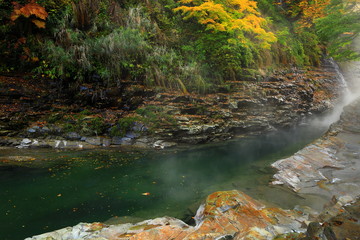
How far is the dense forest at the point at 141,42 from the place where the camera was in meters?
9.11

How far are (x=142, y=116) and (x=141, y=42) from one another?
12.7ft

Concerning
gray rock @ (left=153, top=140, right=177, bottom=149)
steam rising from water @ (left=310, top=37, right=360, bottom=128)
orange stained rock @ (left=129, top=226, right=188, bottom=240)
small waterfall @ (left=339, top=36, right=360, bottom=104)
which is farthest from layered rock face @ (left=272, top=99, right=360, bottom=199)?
small waterfall @ (left=339, top=36, right=360, bottom=104)

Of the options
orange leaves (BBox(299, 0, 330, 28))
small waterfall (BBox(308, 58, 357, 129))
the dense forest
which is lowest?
small waterfall (BBox(308, 58, 357, 129))

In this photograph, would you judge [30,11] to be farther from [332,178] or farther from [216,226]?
[332,178]

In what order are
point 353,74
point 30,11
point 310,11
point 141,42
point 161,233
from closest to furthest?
point 161,233 → point 30,11 → point 141,42 → point 310,11 → point 353,74

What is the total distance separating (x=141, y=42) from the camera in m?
10.9

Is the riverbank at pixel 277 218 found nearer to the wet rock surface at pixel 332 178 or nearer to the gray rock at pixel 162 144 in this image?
the wet rock surface at pixel 332 178

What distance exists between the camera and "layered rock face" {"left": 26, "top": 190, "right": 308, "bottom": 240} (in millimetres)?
3533

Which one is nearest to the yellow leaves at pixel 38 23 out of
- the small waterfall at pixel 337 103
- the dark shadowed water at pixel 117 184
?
the dark shadowed water at pixel 117 184

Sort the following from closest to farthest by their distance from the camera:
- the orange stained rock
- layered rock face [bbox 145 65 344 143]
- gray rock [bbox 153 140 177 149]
Result: the orange stained rock < gray rock [bbox 153 140 177 149] < layered rock face [bbox 145 65 344 143]

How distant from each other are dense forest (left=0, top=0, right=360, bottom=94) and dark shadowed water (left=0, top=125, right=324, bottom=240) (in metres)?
4.07

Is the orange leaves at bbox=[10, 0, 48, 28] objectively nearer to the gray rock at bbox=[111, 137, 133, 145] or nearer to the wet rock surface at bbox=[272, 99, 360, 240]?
the gray rock at bbox=[111, 137, 133, 145]

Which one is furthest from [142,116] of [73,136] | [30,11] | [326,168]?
[326,168]

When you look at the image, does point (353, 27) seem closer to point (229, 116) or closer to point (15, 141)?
point (229, 116)
